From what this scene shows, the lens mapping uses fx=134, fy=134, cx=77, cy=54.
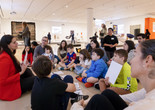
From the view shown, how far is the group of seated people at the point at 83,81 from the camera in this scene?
3.02 feet

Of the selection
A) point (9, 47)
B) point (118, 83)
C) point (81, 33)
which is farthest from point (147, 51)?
point (81, 33)

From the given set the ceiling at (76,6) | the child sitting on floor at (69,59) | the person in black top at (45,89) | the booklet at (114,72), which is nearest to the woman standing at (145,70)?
the person in black top at (45,89)

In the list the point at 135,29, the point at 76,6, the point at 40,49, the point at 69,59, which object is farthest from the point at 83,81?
the point at 135,29

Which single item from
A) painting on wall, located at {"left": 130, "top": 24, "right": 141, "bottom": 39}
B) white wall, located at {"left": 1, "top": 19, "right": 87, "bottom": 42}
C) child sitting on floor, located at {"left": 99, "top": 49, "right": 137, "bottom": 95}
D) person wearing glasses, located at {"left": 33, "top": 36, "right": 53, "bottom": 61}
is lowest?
child sitting on floor, located at {"left": 99, "top": 49, "right": 137, "bottom": 95}

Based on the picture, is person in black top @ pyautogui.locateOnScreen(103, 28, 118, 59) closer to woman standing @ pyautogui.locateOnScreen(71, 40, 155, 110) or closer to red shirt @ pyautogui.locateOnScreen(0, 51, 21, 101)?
red shirt @ pyautogui.locateOnScreen(0, 51, 21, 101)

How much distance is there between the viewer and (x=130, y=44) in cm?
375

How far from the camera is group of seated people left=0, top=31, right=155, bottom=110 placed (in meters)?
0.92

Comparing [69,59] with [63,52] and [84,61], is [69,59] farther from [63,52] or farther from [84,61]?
[84,61]

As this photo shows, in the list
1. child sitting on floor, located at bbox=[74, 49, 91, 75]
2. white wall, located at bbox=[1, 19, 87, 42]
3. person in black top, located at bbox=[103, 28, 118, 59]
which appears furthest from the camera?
white wall, located at bbox=[1, 19, 87, 42]

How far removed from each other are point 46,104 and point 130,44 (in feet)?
9.76

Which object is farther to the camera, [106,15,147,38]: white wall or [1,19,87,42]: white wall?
[1,19,87,42]: white wall

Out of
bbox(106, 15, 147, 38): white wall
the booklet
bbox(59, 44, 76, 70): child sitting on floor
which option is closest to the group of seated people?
the booklet

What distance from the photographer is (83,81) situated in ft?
11.0

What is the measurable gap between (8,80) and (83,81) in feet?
5.55
